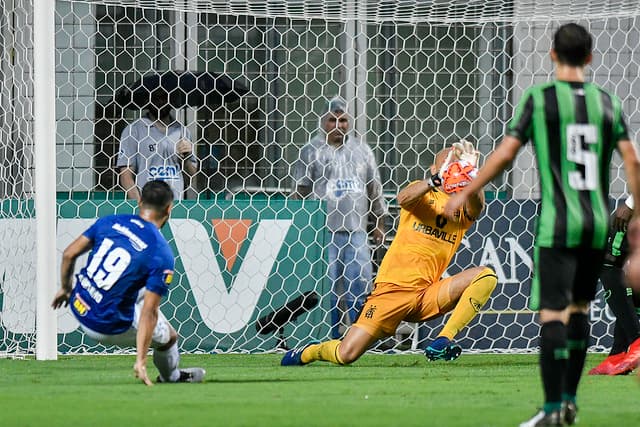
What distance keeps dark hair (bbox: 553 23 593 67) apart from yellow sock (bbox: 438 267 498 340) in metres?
3.28

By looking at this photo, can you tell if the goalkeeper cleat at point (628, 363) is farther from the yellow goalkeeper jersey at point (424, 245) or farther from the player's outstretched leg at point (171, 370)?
the player's outstretched leg at point (171, 370)

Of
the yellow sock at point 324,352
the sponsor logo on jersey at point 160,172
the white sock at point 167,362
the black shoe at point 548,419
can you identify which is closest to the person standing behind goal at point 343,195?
the sponsor logo on jersey at point 160,172

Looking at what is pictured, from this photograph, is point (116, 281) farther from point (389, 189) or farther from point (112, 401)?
point (389, 189)

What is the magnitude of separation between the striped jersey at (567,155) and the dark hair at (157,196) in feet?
8.01

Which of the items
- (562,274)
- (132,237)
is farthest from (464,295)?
(562,274)

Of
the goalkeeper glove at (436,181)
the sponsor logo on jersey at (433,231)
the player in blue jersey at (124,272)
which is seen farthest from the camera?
the sponsor logo on jersey at (433,231)

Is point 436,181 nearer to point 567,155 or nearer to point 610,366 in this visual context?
point 610,366

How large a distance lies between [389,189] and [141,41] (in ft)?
7.83

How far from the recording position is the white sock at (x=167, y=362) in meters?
7.18

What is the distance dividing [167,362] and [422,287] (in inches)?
75.7

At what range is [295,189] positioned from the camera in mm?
10547

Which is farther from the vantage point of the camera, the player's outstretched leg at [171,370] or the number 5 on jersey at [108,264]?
the player's outstretched leg at [171,370]

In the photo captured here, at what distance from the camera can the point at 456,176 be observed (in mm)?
7691

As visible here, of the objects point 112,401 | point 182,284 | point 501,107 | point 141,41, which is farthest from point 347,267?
point 112,401
